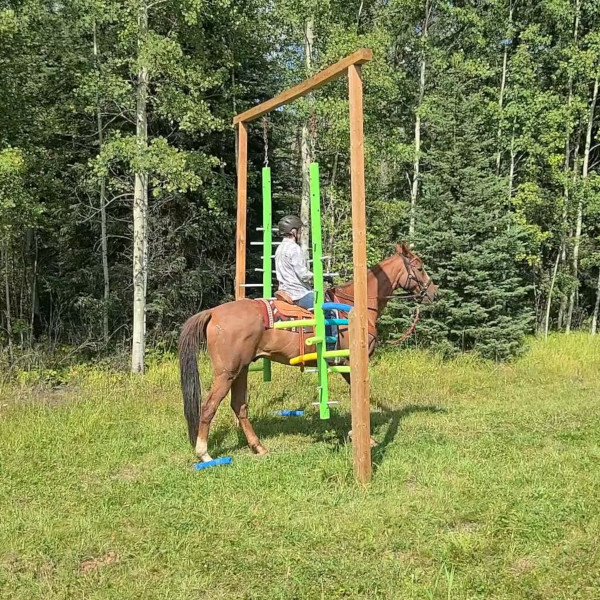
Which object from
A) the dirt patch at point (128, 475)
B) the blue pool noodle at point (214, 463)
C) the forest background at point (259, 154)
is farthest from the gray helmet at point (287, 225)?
the forest background at point (259, 154)

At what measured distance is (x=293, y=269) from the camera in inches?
263

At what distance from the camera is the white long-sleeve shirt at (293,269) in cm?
663

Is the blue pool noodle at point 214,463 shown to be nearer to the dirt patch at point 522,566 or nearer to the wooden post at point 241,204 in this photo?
the wooden post at point 241,204

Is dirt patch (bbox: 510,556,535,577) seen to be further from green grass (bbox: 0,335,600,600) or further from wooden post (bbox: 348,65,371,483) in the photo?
wooden post (bbox: 348,65,371,483)

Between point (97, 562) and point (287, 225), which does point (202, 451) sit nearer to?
point (97, 562)

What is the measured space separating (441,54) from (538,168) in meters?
3.67

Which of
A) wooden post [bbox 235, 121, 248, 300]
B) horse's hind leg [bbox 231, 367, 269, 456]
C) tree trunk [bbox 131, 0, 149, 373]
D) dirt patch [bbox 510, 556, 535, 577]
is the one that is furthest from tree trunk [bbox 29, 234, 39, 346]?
dirt patch [bbox 510, 556, 535, 577]

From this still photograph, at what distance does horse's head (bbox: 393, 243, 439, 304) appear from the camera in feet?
25.7

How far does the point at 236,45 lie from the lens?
1301 cm

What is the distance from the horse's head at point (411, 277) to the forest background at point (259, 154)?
12.5 feet

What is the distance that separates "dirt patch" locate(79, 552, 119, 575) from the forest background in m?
6.32

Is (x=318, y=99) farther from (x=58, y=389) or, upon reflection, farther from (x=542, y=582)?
(x=542, y=582)

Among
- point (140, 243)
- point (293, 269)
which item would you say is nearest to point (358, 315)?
point (293, 269)

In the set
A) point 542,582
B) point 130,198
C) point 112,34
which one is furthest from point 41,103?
point 542,582
